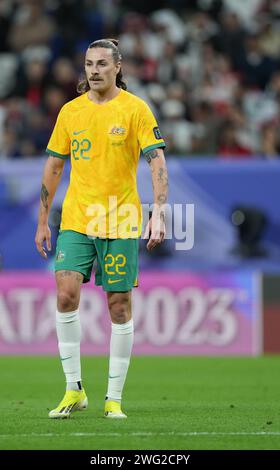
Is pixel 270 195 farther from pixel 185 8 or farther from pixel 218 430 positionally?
pixel 218 430

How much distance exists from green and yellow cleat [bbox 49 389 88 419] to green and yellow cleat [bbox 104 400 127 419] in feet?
0.78

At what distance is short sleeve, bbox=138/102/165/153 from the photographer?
8.13 metres

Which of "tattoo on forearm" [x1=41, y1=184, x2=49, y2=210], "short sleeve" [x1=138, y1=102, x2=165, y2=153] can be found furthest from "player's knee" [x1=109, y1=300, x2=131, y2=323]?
"short sleeve" [x1=138, y1=102, x2=165, y2=153]

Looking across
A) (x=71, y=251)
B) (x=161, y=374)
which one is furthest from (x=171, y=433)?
(x=161, y=374)

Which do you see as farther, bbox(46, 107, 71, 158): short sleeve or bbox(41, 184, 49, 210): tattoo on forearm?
bbox(41, 184, 49, 210): tattoo on forearm

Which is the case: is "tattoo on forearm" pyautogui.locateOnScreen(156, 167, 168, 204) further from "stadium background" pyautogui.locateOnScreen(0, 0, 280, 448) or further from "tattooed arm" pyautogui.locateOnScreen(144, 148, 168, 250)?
"stadium background" pyautogui.locateOnScreen(0, 0, 280, 448)

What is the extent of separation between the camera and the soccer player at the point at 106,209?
26.7 ft

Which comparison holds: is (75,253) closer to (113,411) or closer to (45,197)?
(45,197)

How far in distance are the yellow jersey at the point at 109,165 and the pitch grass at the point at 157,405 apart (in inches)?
51.4

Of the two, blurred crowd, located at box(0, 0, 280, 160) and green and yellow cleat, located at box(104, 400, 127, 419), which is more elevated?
blurred crowd, located at box(0, 0, 280, 160)

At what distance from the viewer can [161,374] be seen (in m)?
12.1

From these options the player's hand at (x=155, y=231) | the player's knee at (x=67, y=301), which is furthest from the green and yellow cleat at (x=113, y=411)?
the player's hand at (x=155, y=231)

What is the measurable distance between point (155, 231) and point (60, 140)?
104 centimetres

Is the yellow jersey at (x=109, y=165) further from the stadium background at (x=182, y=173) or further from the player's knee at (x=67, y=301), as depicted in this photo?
the stadium background at (x=182, y=173)
